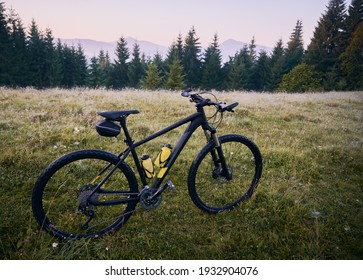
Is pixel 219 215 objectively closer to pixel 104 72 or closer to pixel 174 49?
pixel 174 49

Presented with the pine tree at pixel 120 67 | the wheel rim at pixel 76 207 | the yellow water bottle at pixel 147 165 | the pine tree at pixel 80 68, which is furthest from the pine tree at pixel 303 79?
the pine tree at pixel 80 68

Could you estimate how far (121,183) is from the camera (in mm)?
4508

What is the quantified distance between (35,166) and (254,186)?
471 cm

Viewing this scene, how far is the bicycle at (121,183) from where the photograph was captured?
9.73ft

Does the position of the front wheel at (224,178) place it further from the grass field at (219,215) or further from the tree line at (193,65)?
the tree line at (193,65)

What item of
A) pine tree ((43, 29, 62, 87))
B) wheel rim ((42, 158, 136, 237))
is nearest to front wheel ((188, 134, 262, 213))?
wheel rim ((42, 158, 136, 237))

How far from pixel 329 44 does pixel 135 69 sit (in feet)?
141

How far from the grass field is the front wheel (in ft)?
0.76

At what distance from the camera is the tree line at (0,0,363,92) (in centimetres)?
3334

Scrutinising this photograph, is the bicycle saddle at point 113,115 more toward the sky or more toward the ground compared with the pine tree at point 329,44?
more toward the ground

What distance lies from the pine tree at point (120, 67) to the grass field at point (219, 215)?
5385 centimetres

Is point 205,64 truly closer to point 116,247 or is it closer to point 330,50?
point 330,50

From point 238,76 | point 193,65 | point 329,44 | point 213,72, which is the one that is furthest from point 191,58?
point 329,44

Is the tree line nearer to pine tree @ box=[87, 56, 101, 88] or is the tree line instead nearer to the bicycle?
pine tree @ box=[87, 56, 101, 88]
